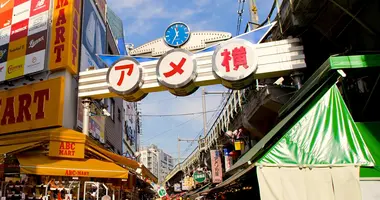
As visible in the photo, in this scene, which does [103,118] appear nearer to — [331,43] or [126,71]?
[126,71]

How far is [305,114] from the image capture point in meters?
6.19

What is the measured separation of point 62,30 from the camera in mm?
13102

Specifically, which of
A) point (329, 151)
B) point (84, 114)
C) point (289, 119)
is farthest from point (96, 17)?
point (329, 151)

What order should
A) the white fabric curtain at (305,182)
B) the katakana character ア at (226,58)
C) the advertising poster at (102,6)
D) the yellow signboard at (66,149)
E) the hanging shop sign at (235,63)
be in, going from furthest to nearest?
the advertising poster at (102,6) < the katakana character ア at (226,58) < the hanging shop sign at (235,63) < the yellow signboard at (66,149) < the white fabric curtain at (305,182)

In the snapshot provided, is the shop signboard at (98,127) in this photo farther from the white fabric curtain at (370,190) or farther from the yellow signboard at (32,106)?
the white fabric curtain at (370,190)

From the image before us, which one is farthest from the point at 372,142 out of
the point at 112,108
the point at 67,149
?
the point at 112,108

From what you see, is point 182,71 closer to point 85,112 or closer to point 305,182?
point 85,112

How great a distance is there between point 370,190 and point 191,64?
670cm

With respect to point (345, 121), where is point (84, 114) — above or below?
above

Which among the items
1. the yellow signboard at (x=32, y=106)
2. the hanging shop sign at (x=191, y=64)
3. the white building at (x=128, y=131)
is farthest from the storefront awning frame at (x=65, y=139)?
the white building at (x=128, y=131)

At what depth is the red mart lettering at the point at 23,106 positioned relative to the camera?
12.7 meters

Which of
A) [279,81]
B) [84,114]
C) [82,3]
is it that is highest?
[82,3]

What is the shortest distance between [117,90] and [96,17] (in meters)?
6.89

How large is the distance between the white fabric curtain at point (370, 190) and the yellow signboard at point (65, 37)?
422 inches
